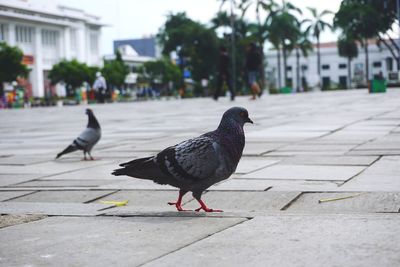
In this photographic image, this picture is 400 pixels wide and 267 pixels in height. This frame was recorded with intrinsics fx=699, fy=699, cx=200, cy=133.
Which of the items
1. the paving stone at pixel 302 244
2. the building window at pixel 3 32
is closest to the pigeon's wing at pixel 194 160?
the paving stone at pixel 302 244

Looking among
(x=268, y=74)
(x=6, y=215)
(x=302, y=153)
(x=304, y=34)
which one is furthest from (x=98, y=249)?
(x=268, y=74)

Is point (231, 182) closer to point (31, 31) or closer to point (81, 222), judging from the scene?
point (81, 222)

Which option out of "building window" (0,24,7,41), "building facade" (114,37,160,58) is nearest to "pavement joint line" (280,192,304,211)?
"building window" (0,24,7,41)

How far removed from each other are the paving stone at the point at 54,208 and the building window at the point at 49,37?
9257 centimetres

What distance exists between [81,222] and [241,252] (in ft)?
4.18

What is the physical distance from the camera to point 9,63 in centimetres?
6172

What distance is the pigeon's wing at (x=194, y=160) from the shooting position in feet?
12.9

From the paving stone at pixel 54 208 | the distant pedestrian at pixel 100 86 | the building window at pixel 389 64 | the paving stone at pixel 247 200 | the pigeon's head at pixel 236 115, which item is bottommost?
the paving stone at pixel 247 200

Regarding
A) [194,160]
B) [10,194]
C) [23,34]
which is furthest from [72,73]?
[194,160]

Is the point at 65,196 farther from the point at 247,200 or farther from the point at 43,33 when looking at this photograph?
the point at 43,33

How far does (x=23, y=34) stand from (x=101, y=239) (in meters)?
89.5

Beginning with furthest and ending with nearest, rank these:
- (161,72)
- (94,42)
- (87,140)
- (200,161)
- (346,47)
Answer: (94,42), (161,72), (346,47), (87,140), (200,161)

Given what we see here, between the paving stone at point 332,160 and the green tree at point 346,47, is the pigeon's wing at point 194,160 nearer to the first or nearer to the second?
the paving stone at point 332,160

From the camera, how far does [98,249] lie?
10.6ft
